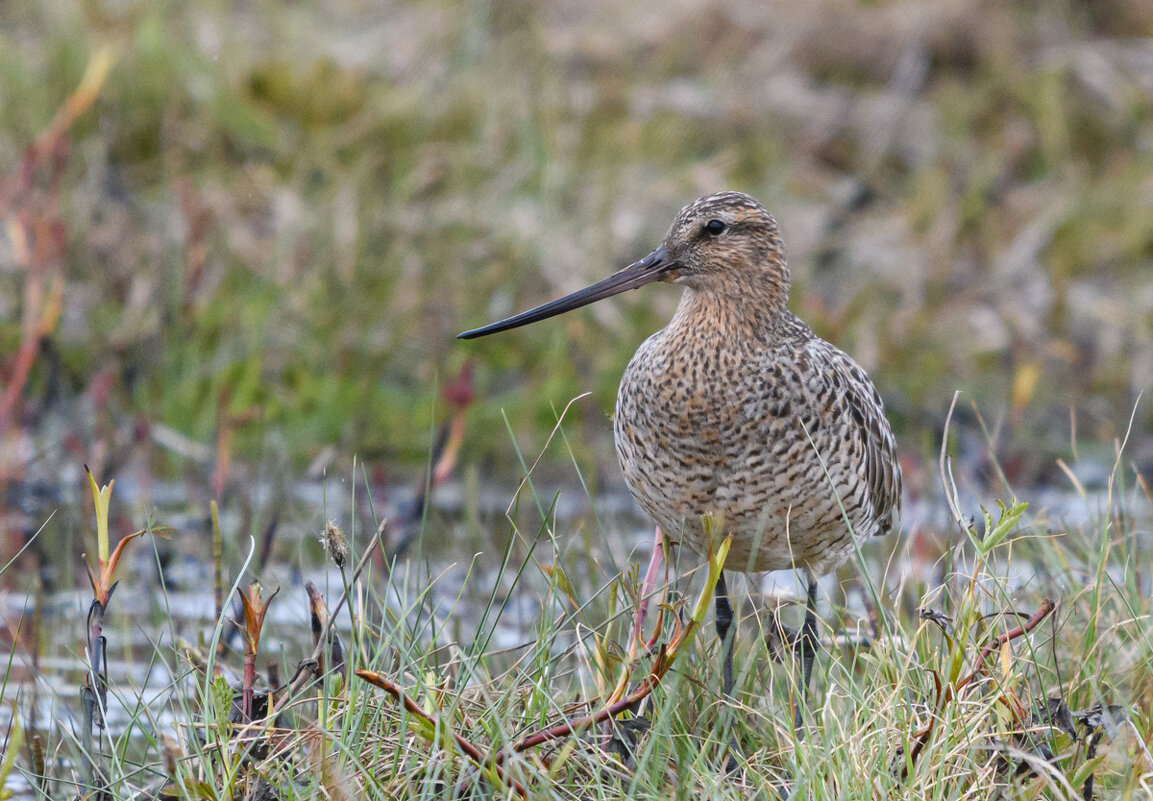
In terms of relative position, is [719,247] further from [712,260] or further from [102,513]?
[102,513]

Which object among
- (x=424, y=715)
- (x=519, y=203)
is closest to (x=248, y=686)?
(x=424, y=715)

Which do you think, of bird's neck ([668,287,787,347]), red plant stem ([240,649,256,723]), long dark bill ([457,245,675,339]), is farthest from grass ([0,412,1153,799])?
long dark bill ([457,245,675,339])

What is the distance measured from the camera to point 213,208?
815 cm

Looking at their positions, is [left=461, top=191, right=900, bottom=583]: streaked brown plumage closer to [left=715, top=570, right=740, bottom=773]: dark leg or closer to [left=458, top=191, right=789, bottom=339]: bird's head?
[left=458, top=191, right=789, bottom=339]: bird's head

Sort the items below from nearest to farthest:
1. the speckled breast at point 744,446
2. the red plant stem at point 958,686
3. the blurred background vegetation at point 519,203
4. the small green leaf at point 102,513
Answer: the small green leaf at point 102,513, the red plant stem at point 958,686, the speckled breast at point 744,446, the blurred background vegetation at point 519,203

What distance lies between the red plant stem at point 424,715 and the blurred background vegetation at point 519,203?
2.62 m

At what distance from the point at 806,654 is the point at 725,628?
22 centimetres

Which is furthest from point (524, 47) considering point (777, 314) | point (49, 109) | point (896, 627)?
point (896, 627)

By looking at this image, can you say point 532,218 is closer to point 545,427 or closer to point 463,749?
point 545,427

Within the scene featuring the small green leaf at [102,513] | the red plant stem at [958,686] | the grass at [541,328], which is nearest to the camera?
the small green leaf at [102,513]

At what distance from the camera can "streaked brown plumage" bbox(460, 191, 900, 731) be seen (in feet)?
13.6

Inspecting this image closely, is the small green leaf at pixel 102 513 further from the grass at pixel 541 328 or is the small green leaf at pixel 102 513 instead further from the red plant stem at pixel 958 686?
the red plant stem at pixel 958 686

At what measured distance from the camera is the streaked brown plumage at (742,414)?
413 centimetres

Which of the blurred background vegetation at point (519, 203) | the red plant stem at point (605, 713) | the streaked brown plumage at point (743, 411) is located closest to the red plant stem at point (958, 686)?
the red plant stem at point (605, 713)
